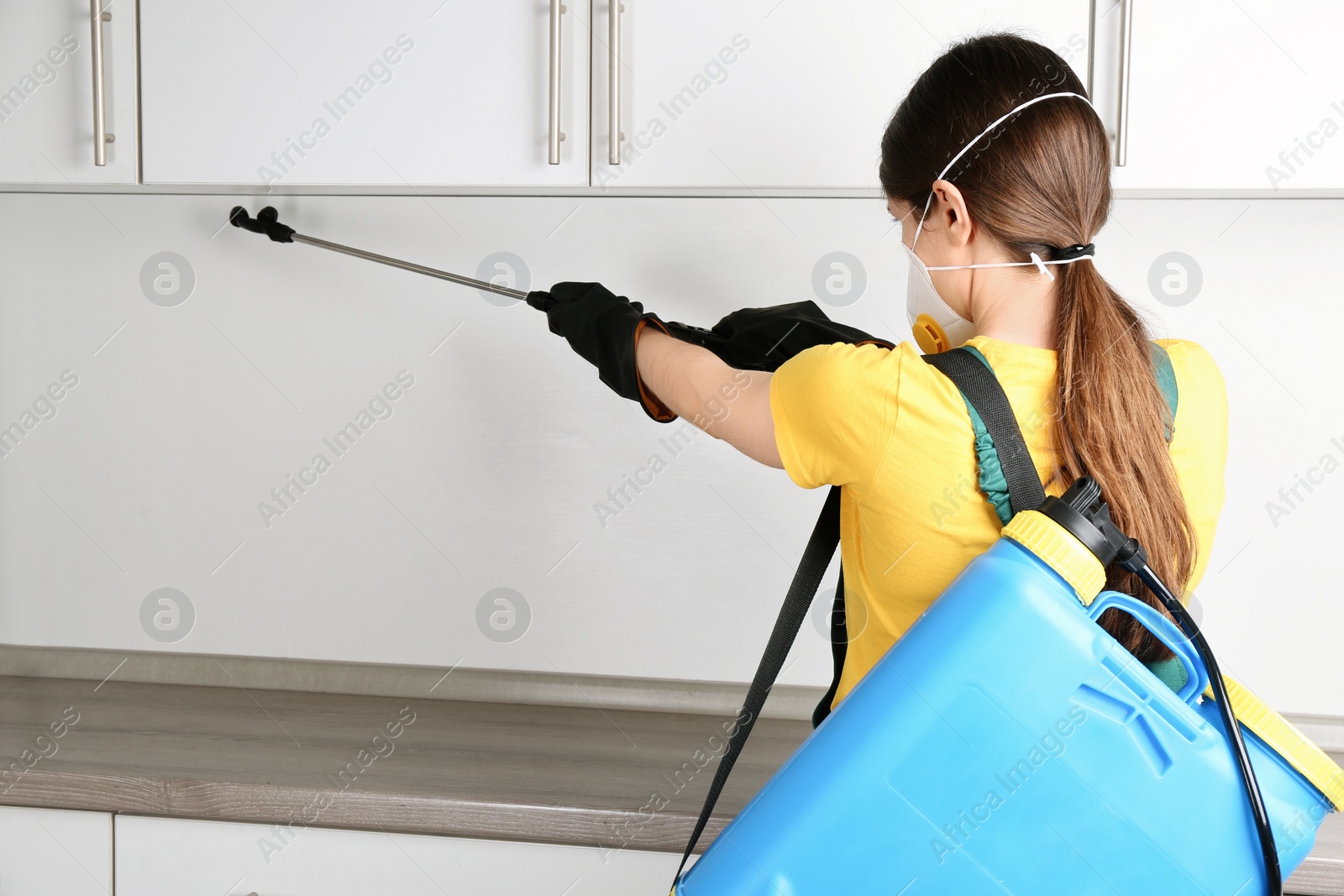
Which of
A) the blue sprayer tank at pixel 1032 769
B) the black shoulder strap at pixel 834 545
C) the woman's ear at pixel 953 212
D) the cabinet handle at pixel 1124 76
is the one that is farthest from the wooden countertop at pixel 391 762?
the cabinet handle at pixel 1124 76

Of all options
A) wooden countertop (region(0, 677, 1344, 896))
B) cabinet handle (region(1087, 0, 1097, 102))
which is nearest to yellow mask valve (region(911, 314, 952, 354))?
cabinet handle (region(1087, 0, 1097, 102))

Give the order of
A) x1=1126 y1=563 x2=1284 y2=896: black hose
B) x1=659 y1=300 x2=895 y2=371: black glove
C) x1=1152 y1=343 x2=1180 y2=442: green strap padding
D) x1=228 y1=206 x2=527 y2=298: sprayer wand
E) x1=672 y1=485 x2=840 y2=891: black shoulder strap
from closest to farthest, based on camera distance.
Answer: x1=1126 y1=563 x2=1284 y2=896: black hose, x1=1152 y1=343 x2=1180 y2=442: green strap padding, x1=672 y1=485 x2=840 y2=891: black shoulder strap, x1=659 y1=300 x2=895 y2=371: black glove, x1=228 y1=206 x2=527 y2=298: sprayer wand

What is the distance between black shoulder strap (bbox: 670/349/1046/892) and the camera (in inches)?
24.5

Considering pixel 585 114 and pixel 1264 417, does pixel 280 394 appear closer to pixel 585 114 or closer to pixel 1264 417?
pixel 585 114

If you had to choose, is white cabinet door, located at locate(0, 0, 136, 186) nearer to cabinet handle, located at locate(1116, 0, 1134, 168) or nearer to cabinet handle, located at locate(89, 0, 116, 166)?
cabinet handle, located at locate(89, 0, 116, 166)

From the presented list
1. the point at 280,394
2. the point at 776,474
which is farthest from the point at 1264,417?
the point at 280,394

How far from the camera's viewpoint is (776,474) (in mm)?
1310

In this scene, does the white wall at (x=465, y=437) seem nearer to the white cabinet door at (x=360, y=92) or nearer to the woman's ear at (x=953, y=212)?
the white cabinet door at (x=360, y=92)

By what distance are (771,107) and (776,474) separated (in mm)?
502

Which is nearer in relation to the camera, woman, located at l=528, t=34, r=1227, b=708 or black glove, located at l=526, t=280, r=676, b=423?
woman, located at l=528, t=34, r=1227, b=708

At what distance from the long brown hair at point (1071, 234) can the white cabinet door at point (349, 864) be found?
23.8 inches

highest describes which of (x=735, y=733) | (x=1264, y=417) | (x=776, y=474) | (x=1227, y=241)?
(x=1227, y=241)

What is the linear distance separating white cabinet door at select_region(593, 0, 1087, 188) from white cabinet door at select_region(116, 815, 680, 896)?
0.74 meters

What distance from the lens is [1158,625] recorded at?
583 millimetres
